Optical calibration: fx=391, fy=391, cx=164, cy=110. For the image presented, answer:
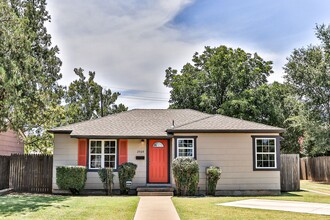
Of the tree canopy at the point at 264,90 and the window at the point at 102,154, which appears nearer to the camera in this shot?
the window at the point at 102,154

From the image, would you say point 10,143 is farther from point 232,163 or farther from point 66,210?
point 66,210

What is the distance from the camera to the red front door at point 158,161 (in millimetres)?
17750

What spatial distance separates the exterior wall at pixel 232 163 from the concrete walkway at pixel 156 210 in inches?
150

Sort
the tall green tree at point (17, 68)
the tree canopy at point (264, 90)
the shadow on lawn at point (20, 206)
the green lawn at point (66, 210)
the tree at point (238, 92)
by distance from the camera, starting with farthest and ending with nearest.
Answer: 1. the tree at point (238, 92)
2. the tree canopy at point (264, 90)
3. the tall green tree at point (17, 68)
4. the shadow on lawn at point (20, 206)
5. the green lawn at point (66, 210)

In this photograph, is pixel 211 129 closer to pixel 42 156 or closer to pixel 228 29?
pixel 228 29

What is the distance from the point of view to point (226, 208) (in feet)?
38.7

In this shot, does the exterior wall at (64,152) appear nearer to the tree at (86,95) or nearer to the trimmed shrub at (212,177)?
the trimmed shrub at (212,177)

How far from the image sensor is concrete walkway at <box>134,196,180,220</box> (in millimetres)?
10188

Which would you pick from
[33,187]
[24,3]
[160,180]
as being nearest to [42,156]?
[33,187]

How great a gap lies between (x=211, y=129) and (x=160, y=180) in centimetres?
332

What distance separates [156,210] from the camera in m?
11.5

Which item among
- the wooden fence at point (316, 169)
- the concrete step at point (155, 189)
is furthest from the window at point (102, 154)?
the wooden fence at point (316, 169)

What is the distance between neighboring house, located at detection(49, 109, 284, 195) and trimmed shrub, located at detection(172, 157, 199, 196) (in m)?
0.82

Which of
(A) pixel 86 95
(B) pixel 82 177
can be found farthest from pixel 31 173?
(A) pixel 86 95
